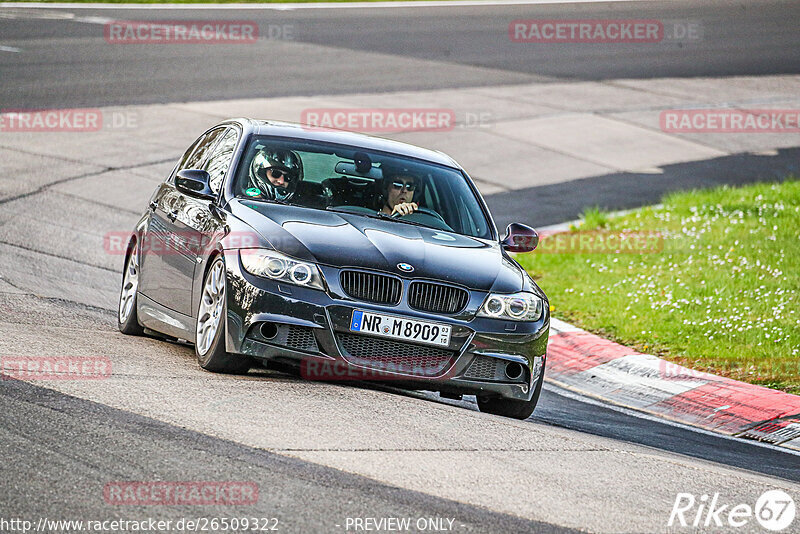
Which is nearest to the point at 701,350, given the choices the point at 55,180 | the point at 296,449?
the point at 296,449

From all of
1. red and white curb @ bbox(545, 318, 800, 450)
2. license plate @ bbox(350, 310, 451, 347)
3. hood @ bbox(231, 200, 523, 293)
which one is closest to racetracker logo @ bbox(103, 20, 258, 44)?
red and white curb @ bbox(545, 318, 800, 450)

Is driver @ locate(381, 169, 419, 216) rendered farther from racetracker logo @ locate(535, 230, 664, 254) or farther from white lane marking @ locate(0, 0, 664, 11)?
white lane marking @ locate(0, 0, 664, 11)

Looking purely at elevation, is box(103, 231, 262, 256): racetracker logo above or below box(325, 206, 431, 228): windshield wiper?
below

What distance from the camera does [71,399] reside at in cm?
644

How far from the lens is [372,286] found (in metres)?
7.44

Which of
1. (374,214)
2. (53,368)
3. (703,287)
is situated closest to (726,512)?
(374,214)

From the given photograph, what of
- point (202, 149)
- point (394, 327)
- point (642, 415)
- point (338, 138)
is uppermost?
point (338, 138)

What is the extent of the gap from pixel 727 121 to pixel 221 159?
672 inches

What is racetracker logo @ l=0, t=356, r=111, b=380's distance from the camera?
684 cm

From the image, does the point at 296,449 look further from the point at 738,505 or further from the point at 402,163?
the point at 402,163

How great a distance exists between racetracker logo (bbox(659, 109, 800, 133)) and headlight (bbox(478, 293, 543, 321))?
16.1 metres

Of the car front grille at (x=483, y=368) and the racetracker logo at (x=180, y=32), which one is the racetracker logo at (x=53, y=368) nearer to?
the car front grille at (x=483, y=368)

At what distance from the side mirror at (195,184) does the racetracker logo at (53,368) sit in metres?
1.47

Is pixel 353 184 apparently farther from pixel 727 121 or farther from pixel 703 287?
pixel 727 121
